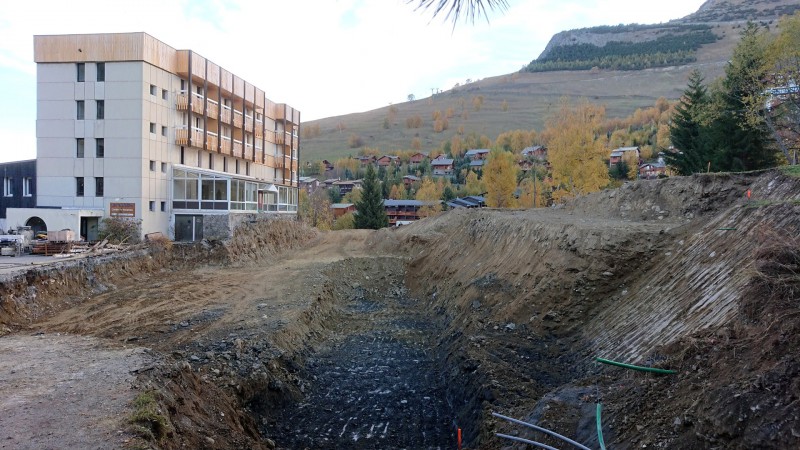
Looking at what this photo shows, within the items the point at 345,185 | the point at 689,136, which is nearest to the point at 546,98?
the point at 345,185

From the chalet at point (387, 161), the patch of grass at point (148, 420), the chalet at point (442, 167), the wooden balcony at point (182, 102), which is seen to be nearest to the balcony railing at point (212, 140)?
the wooden balcony at point (182, 102)

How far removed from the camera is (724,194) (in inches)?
574

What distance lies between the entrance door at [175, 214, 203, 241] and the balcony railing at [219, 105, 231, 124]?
33.4 feet

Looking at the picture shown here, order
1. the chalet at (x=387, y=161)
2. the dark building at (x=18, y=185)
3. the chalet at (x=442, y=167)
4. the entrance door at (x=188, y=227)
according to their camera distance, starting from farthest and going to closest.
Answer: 1. the chalet at (x=387, y=161)
2. the chalet at (x=442, y=167)
3. the entrance door at (x=188, y=227)
4. the dark building at (x=18, y=185)

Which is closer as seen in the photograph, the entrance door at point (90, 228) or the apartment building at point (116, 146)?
the entrance door at point (90, 228)

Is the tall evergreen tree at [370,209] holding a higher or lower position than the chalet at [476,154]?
lower

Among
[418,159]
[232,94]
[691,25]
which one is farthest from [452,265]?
[691,25]

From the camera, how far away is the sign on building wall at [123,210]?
3072cm

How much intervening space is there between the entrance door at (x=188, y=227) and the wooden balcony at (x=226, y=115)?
10.2 m

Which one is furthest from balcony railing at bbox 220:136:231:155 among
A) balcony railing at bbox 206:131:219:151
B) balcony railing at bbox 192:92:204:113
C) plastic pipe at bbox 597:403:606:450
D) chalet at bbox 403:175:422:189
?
chalet at bbox 403:175:422:189

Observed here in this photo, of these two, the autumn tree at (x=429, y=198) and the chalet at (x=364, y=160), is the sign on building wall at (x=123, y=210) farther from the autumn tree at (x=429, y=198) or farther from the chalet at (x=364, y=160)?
the chalet at (x=364, y=160)

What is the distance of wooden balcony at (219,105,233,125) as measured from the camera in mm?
40500

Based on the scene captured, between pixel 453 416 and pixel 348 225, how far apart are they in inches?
2235

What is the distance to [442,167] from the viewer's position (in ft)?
410
